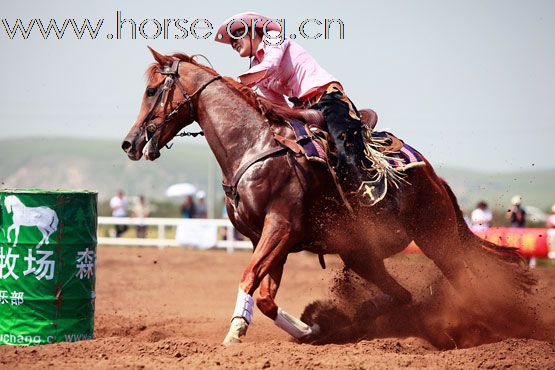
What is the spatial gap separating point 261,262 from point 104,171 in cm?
13978

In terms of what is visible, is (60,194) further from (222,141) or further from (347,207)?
(347,207)

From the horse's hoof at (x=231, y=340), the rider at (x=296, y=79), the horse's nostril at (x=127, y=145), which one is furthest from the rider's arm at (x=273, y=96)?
the horse's hoof at (x=231, y=340)

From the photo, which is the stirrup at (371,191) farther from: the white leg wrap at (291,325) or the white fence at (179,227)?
the white fence at (179,227)

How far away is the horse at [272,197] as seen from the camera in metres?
6.66

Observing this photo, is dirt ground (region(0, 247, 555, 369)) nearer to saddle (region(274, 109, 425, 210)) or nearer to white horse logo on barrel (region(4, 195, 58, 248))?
white horse logo on barrel (region(4, 195, 58, 248))

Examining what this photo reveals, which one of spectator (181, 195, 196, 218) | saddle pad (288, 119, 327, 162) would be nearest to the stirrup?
saddle pad (288, 119, 327, 162)

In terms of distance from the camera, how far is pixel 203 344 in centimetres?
630

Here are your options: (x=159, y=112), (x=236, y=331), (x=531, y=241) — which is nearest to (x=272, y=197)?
(x=236, y=331)

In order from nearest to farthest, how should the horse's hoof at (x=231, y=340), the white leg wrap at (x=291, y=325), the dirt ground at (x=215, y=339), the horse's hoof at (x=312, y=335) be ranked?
1. the dirt ground at (x=215, y=339)
2. the horse's hoof at (x=231, y=340)
3. the white leg wrap at (x=291, y=325)
4. the horse's hoof at (x=312, y=335)

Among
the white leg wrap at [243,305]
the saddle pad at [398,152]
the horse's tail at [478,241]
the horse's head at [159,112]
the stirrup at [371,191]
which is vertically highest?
the horse's head at [159,112]

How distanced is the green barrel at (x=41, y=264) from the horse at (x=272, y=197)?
0.77 metres

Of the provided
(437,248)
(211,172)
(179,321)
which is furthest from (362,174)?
(211,172)

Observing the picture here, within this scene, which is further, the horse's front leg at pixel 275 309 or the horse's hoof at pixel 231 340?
the horse's front leg at pixel 275 309

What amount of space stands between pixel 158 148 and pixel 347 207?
169cm
